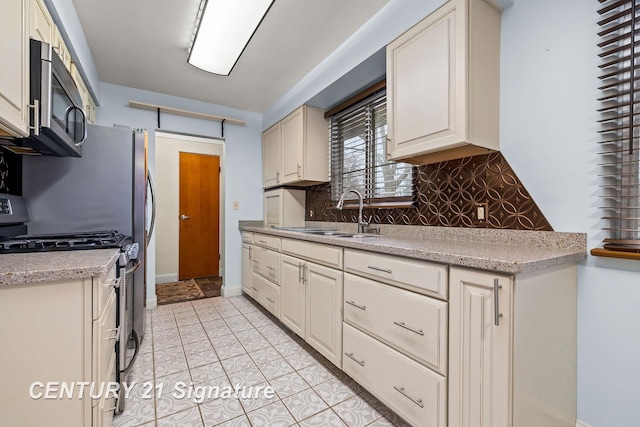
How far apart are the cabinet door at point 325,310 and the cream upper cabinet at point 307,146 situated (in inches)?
45.9

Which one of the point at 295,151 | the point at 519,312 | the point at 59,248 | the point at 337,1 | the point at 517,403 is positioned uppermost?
the point at 337,1

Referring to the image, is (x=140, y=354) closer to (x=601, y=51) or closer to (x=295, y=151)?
(x=295, y=151)

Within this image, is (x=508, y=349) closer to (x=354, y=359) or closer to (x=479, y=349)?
(x=479, y=349)

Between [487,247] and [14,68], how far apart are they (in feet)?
6.69

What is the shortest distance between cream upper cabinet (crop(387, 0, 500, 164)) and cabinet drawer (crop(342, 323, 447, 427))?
3.53ft

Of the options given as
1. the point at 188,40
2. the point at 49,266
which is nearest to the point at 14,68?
the point at 49,266

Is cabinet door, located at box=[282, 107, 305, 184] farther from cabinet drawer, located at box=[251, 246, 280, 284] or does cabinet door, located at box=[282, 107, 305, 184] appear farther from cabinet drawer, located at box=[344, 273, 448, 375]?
Result: cabinet drawer, located at box=[344, 273, 448, 375]

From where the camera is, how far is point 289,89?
3045 mm

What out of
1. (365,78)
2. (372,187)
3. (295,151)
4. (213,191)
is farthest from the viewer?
(213,191)

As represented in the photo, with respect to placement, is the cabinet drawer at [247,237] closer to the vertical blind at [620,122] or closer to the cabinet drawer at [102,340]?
the cabinet drawer at [102,340]

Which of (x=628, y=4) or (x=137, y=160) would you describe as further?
(x=137, y=160)

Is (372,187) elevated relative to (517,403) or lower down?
elevated

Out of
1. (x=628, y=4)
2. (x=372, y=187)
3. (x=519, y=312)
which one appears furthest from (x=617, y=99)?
(x=372, y=187)

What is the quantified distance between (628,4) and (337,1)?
4.52ft
